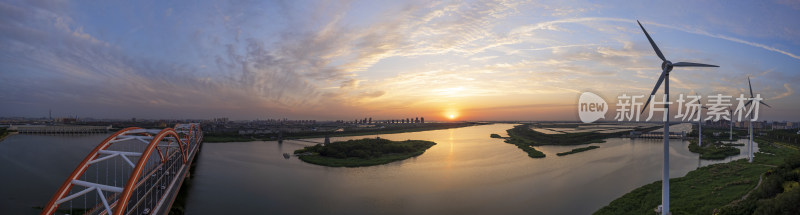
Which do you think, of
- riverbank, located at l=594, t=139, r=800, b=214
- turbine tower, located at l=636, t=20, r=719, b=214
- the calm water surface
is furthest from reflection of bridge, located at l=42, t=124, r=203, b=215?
riverbank, located at l=594, t=139, r=800, b=214

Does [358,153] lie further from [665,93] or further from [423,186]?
[665,93]

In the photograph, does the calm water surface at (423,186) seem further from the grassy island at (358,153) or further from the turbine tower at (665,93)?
the turbine tower at (665,93)

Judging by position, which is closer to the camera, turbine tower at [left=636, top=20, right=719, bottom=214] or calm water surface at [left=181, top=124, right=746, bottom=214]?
turbine tower at [left=636, top=20, right=719, bottom=214]

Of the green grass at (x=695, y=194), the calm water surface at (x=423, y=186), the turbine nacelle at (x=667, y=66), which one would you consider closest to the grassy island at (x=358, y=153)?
the calm water surface at (x=423, y=186)

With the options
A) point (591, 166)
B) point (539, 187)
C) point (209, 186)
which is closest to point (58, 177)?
point (209, 186)

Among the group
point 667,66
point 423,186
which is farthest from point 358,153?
point 667,66

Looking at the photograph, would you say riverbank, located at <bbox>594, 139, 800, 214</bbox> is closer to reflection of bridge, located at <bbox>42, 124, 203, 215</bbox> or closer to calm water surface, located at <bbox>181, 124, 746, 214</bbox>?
calm water surface, located at <bbox>181, 124, 746, 214</bbox>

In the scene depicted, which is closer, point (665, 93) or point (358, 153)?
point (665, 93)
